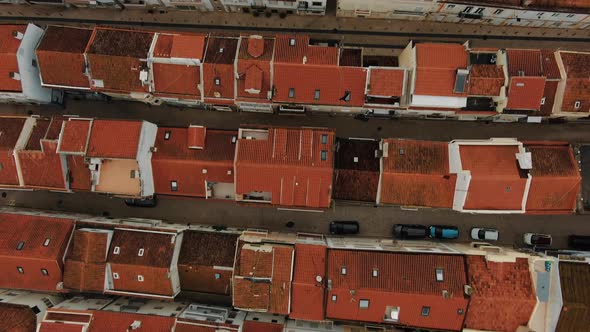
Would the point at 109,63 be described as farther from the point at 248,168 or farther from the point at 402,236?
the point at 402,236

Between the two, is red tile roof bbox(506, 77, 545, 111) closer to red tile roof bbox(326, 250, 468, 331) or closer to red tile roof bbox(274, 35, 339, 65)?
red tile roof bbox(326, 250, 468, 331)

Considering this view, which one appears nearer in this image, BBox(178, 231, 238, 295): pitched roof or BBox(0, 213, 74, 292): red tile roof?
BBox(0, 213, 74, 292): red tile roof

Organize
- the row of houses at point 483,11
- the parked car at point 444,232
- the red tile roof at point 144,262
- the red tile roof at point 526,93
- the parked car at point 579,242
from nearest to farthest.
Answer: the red tile roof at point 526,93, the red tile roof at point 144,262, the row of houses at point 483,11, the parked car at point 579,242, the parked car at point 444,232

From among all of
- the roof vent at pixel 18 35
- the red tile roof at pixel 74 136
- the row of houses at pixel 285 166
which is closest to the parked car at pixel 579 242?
the row of houses at pixel 285 166

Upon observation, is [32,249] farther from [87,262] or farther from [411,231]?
[411,231]

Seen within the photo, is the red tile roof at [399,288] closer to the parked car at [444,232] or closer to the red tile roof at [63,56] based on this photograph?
the parked car at [444,232]

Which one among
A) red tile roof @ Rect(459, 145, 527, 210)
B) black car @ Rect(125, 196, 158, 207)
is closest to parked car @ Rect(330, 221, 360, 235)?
red tile roof @ Rect(459, 145, 527, 210)

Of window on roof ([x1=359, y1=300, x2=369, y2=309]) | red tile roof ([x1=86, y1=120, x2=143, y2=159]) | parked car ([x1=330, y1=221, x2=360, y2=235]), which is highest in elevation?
red tile roof ([x1=86, y1=120, x2=143, y2=159])
